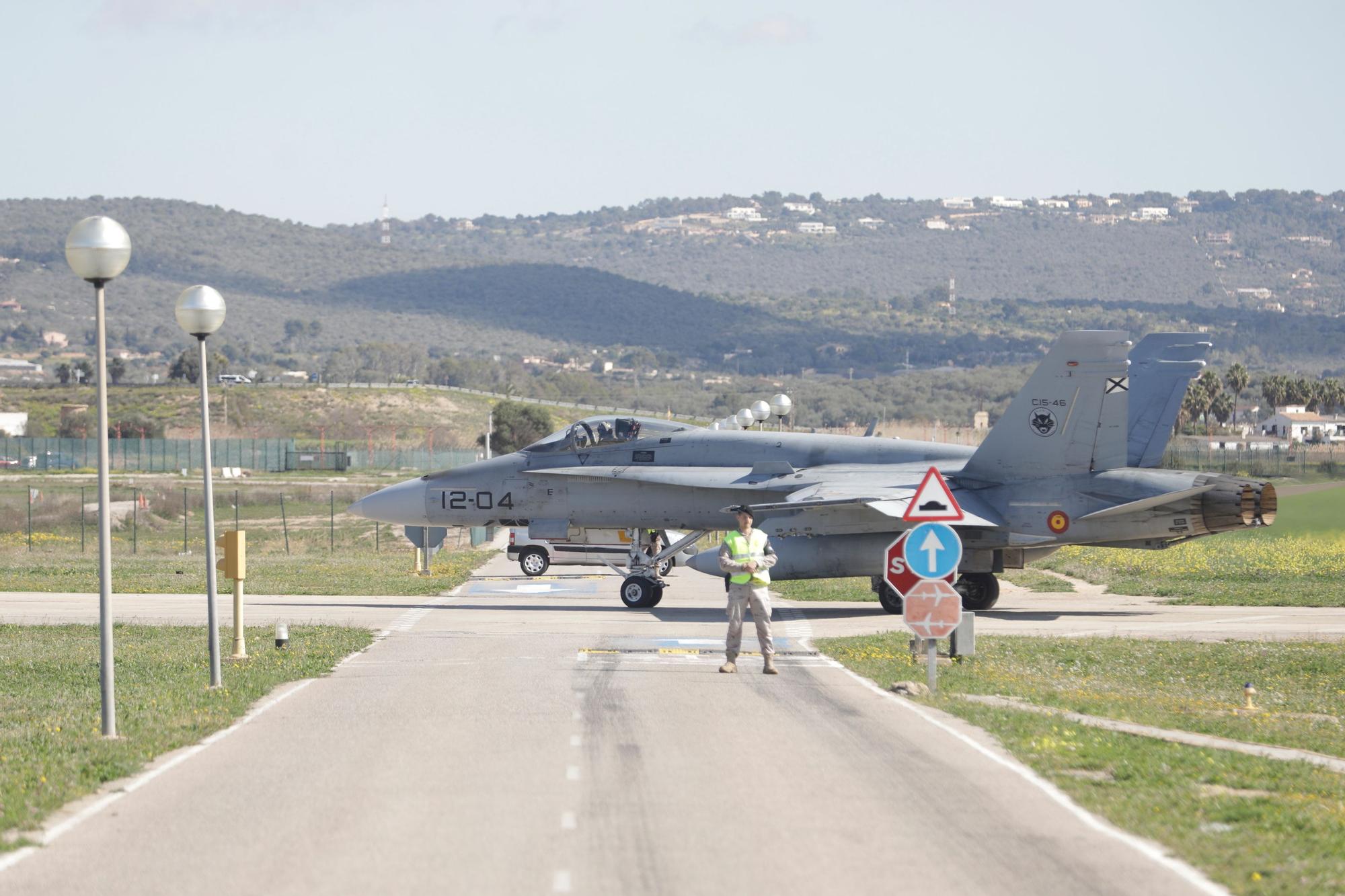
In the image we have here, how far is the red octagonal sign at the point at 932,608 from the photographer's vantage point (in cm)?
1593

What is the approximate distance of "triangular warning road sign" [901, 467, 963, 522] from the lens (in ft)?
53.4

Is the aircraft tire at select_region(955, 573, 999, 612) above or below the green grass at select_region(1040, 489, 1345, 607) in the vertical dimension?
above

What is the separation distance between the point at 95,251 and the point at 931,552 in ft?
28.1

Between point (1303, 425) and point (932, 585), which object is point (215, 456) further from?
point (1303, 425)

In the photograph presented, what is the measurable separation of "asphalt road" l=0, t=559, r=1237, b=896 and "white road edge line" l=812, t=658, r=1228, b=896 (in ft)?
0.12

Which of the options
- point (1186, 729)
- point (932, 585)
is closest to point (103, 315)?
point (932, 585)

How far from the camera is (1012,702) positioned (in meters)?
15.4

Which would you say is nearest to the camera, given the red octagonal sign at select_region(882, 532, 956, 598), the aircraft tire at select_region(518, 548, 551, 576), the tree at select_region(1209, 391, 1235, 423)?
the red octagonal sign at select_region(882, 532, 956, 598)

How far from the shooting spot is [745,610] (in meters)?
17.4

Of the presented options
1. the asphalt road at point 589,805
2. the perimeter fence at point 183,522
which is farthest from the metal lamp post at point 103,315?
the perimeter fence at point 183,522

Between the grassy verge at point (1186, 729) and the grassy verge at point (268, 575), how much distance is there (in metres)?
13.6

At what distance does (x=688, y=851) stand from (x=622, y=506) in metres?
19.6

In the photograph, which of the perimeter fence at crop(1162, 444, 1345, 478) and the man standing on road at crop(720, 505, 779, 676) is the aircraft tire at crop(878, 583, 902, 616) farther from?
the perimeter fence at crop(1162, 444, 1345, 478)

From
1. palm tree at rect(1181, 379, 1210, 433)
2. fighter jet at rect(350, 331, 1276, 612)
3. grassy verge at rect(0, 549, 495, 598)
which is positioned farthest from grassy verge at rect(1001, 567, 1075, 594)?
palm tree at rect(1181, 379, 1210, 433)
